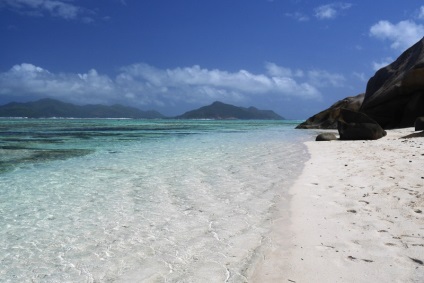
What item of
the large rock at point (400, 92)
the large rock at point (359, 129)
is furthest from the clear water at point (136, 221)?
the large rock at point (400, 92)

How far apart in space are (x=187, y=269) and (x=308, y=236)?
154cm

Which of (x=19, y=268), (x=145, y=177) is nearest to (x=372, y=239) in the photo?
(x=19, y=268)

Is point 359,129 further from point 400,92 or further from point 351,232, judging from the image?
point 351,232

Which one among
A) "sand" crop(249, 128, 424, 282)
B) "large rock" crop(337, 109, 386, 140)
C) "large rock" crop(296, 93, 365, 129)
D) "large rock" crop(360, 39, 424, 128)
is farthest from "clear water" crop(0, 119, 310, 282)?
"large rock" crop(296, 93, 365, 129)

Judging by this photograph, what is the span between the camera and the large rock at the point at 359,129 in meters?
17.1

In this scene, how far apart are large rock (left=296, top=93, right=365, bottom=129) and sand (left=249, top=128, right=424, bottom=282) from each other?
90.7 feet

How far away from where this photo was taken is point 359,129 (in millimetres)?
17391

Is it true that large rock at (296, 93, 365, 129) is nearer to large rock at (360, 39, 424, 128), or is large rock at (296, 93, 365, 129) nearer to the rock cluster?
the rock cluster

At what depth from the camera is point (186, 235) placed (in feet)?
13.9

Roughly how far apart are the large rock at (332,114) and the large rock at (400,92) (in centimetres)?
295

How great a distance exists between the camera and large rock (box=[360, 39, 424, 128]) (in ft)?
78.4

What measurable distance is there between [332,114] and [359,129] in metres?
17.5

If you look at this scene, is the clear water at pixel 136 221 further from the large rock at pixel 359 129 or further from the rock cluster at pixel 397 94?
the rock cluster at pixel 397 94

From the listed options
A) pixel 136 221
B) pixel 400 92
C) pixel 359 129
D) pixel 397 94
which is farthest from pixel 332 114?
pixel 136 221
